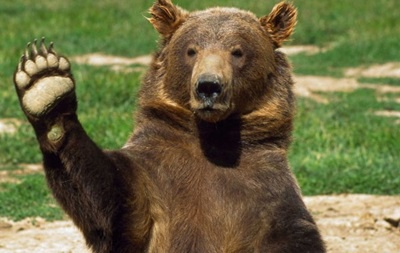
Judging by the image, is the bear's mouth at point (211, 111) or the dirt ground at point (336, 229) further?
the dirt ground at point (336, 229)

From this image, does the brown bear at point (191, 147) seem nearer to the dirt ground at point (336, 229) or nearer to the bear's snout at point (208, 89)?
the bear's snout at point (208, 89)

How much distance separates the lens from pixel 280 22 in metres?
6.83

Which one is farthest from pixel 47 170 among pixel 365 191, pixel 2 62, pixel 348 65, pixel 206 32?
pixel 348 65

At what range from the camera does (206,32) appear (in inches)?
254

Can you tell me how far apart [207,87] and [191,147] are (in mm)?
493

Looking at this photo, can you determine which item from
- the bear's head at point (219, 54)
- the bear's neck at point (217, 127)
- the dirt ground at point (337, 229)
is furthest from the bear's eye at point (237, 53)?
the dirt ground at point (337, 229)

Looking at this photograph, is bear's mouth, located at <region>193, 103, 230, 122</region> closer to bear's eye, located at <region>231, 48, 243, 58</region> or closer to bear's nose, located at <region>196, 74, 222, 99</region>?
bear's nose, located at <region>196, 74, 222, 99</region>

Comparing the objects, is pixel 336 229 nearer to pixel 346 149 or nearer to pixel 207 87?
pixel 346 149

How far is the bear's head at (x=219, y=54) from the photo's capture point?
628 cm

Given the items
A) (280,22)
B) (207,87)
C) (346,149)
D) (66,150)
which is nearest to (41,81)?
(66,150)

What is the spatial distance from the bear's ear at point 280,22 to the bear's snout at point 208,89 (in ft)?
2.88

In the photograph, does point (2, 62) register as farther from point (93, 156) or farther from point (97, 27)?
point (93, 156)

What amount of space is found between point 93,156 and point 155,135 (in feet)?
2.22

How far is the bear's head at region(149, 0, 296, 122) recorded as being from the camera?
→ 628 centimetres
